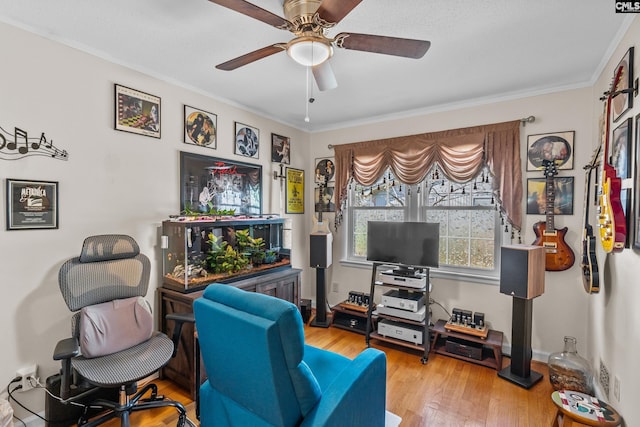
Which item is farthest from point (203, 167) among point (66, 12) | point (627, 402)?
point (627, 402)

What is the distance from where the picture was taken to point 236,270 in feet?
9.34

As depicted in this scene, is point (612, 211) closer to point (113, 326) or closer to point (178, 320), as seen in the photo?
point (178, 320)

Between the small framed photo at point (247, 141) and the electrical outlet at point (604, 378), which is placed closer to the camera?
the electrical outlet at point (604, 378)

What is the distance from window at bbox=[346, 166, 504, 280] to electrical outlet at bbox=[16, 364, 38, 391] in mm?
3074

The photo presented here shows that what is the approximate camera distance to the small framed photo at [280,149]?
12.1 feet

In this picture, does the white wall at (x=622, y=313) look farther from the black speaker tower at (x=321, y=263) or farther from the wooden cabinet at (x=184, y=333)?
the wooden cabinet at (x=184, y=333)

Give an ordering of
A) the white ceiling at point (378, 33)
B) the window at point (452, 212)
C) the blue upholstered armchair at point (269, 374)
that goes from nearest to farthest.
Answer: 1. the blue upholstered armchair at point (269, 374)
2. the white ceiling at point (378, 33)
3. the window at point (452, 212)

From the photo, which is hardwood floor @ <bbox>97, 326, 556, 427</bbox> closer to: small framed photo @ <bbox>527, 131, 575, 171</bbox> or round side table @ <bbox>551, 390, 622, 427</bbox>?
round side table @ <bbox>551, 390, 622, 427</bbox>

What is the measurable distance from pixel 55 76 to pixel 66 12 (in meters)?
0.46

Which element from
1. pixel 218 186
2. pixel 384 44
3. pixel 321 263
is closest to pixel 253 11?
pixel 384 44

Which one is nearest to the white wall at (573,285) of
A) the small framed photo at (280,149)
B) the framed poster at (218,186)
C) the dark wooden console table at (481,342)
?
the dark wooden console table at (481,342)

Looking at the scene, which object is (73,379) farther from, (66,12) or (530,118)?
(530,118)

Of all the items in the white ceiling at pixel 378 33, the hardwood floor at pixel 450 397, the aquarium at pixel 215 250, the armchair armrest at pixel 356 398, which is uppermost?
the white ceiling at pixel 378 33

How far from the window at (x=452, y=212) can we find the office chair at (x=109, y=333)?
2.52 meters
